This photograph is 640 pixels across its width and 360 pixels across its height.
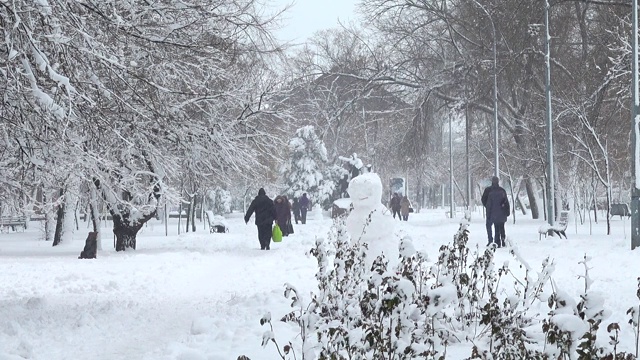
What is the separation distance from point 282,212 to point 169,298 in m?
18.4

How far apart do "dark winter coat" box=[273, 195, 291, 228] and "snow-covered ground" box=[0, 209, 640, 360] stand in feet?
26.9

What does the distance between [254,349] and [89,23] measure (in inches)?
149

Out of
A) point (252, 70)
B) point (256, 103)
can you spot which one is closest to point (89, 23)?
point (256, 103)

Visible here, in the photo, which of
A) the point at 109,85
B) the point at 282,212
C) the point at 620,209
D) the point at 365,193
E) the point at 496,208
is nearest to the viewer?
the point at 109,85

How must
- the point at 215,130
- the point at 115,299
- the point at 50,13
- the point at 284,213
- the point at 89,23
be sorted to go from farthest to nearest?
1. the point at 284,213
2. the point at 215,130
3. the point at 115,299
4. the point at 89,23
5. the point at 50,13

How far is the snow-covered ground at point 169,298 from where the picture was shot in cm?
790

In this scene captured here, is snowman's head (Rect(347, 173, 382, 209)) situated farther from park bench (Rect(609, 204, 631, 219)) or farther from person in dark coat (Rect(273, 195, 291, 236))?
park bench (Rect(609, 204, 631, 219))

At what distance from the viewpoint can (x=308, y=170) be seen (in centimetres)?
5934

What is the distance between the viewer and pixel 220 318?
9102 millimetres

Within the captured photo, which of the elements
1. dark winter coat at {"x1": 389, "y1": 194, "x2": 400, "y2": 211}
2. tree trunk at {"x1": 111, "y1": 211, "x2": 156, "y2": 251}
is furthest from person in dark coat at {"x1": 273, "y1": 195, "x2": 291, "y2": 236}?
dark winter coat at {"x1": 389, "y1": 194, "x2": 400, "y2": 211}

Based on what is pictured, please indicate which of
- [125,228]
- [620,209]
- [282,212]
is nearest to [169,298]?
[125,228]

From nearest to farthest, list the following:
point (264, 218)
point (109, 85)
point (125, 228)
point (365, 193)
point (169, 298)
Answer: point (109, 85)
point (169, 298)
point (365, 193)
point (125, 228)
point (264, 218)

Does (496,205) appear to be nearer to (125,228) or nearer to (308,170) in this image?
(125,228)

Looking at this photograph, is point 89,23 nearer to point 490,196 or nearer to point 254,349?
point 254,349
